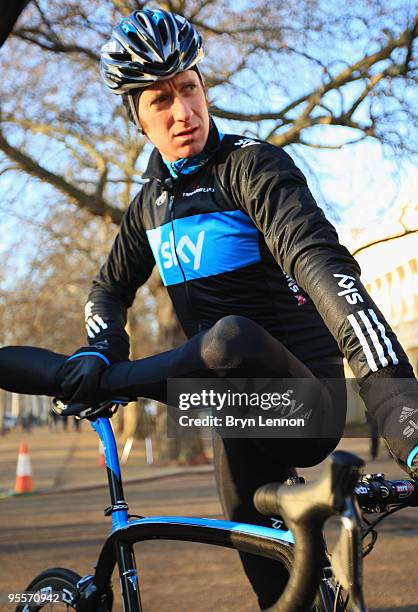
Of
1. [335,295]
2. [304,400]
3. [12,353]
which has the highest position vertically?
[12,353]

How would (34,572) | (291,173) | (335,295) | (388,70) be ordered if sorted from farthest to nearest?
(388,70)
(34,572)
(291,173)
(335,295)

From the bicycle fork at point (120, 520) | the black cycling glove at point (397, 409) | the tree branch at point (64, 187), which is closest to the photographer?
the black cycling glove at point (397, 409)

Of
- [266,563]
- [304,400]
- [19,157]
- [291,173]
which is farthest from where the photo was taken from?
[19,157]

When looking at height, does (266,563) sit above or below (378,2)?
below

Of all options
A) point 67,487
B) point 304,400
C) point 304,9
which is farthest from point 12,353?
point 304,9

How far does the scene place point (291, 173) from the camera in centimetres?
203

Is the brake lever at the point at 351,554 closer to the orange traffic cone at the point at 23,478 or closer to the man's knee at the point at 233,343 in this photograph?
the man's knee at the point at 233,343

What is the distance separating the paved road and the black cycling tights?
0.63 metres

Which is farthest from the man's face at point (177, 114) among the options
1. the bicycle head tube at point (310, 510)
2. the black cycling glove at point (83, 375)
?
the bicycle head tube at point (310, 510)

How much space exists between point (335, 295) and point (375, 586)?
4.10 m

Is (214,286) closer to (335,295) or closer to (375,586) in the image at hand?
(335,295)

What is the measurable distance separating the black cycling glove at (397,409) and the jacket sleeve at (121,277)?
111cm

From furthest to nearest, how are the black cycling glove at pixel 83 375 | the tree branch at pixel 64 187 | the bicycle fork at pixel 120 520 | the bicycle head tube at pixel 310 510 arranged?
1. the tree branch at pixel 64 187
2. the bicycle fork at pixel 120 520
3. the black cycling glove at pixel 83 375
4. the bicycle head tube at pixel 310 510

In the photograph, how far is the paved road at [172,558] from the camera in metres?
5.02
